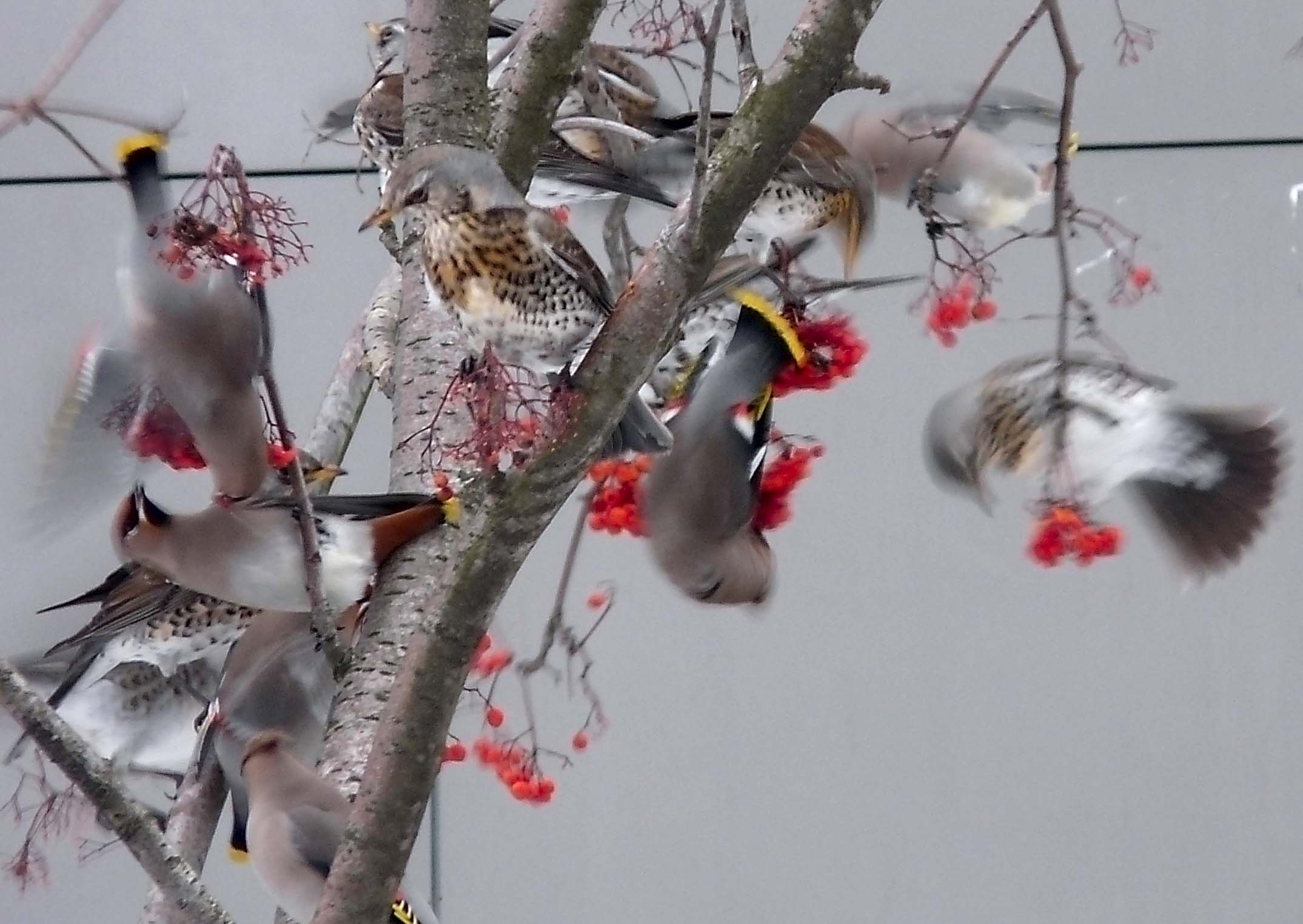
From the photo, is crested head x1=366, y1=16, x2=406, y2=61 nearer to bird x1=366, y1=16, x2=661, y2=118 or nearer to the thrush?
bird x1=366, y1=16, x2=661, y2=118

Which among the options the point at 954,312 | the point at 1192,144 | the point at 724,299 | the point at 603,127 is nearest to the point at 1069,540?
the point at 954,312

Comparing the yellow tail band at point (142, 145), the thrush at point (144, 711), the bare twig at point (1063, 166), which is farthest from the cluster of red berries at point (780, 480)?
the thrush at point (144, 711)

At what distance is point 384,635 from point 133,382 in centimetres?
30

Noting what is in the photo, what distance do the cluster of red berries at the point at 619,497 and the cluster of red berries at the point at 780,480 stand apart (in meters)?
0.08

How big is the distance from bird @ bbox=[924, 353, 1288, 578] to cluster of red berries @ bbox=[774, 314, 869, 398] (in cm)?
25

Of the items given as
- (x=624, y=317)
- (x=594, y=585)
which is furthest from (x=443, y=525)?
(x=594, y=585)

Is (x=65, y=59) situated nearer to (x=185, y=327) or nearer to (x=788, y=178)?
(x=185, y=327)

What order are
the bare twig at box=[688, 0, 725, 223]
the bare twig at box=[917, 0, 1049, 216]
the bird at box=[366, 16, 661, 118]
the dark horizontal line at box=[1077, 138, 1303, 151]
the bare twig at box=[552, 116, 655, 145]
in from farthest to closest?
the dark horizontal line at box=[1077, 138, 1303, 151], the bird at box=[366, 16, 661, 118], the bare twig at box=[552, 116, 655, 145], the bare twig at box=[917, 0, 1049, 216], the bare twig at box=[688, 0, 725, 223]

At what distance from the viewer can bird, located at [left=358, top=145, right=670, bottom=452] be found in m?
0.82

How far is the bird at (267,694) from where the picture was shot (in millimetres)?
1189

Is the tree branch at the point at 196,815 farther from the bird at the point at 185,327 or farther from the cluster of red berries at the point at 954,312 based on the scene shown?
the cluster of red berries at the point at 954,312

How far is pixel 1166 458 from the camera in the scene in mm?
1189

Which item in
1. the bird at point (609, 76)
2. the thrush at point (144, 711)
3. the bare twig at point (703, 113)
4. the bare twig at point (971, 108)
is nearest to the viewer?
the bare twig at point (703, 113)

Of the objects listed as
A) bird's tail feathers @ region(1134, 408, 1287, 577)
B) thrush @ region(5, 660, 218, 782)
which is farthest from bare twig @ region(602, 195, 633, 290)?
thrush @ region(5, 660, 218, 782)
